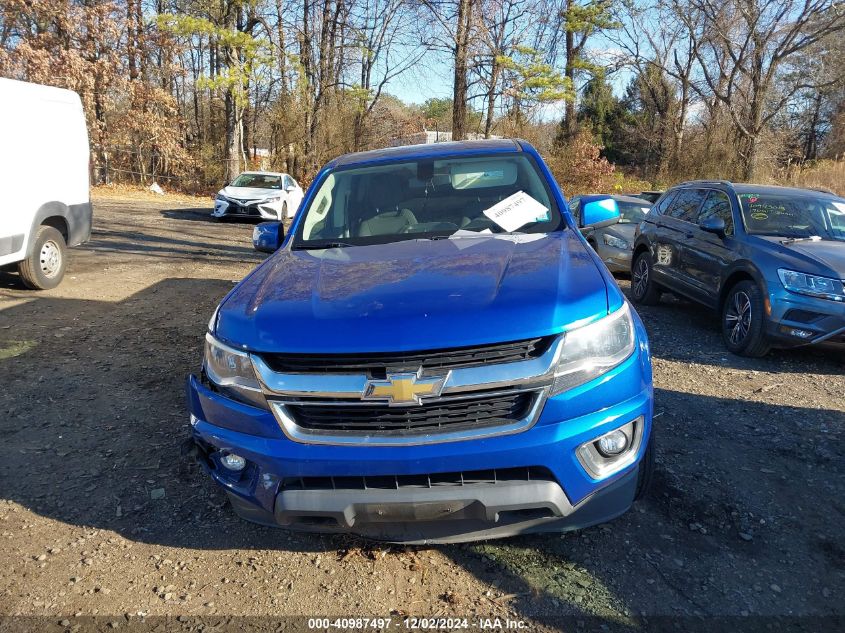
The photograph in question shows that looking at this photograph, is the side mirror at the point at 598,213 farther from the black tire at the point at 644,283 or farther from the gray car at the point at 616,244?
the gray car at the point at 616,244

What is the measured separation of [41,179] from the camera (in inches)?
289

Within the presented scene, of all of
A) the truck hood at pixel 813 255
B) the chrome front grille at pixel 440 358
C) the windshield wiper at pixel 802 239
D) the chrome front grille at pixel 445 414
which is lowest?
the chrome front grille at pixel 445 414

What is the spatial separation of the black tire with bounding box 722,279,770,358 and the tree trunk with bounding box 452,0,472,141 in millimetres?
8845

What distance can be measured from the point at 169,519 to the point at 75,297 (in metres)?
5.60

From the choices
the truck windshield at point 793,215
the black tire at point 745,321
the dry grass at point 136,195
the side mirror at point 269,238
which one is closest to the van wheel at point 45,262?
the side mirror at point 269,238

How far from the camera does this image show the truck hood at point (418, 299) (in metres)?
2.20

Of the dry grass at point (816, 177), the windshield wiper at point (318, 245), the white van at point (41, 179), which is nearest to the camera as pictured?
the windshield wiper at point (318, 245)

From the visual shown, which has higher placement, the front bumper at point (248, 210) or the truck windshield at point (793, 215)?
the truck windshield at point (793, 215)

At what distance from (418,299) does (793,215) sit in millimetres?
5425

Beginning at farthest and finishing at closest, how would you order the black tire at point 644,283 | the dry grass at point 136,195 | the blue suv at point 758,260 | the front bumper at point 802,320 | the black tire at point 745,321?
1. the dry grass at point 136,195
2. the black tire at point 644,283
3. the black tire at point 745,321
4. the blue suv at point 758,260
5. the front bumper at point 802,320

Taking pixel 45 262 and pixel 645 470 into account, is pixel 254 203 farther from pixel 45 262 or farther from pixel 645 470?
pixel 645 470

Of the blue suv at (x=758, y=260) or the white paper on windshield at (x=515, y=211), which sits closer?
the white paper on windshield at (x=515, y=211)

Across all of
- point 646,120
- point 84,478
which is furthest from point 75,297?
point 646,120

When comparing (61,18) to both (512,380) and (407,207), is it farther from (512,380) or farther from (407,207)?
(512,380)
